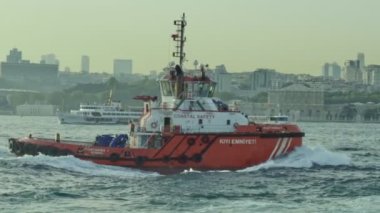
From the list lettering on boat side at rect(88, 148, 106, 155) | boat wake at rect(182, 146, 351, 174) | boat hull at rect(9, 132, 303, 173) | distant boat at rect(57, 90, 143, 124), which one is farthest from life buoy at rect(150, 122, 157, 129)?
distant boat at rect(57, 90, 143, 124)

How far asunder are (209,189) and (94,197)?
4.08m

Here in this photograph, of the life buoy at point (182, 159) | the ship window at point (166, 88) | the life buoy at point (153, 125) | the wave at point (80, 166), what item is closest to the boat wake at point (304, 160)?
the life buoy at point (182, 159)

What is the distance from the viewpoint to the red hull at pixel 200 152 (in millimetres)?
34438

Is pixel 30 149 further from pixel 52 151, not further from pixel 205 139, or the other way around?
pixel 205 139

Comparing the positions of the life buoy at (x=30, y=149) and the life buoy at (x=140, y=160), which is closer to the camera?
the life buoy at (x=140, y=160)

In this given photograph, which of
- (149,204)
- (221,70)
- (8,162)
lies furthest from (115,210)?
(221,70)

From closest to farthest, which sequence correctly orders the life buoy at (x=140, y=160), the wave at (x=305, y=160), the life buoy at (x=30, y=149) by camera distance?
the life buoy at (x=140, y=160) < the wave at (x=305, y=160) < the life buoy at (x=30, y=149)

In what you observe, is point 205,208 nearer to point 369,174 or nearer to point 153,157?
point 153,157

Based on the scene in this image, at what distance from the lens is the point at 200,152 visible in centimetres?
3447

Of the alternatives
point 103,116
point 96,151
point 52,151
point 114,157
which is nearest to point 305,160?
point 114,157

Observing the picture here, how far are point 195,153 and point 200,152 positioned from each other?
0.20m

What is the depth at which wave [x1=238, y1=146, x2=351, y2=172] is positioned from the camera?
35500 millimetres

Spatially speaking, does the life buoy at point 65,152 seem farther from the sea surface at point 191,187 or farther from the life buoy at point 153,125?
the life buoy at point 153,125

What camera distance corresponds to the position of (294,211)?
80.1ft
